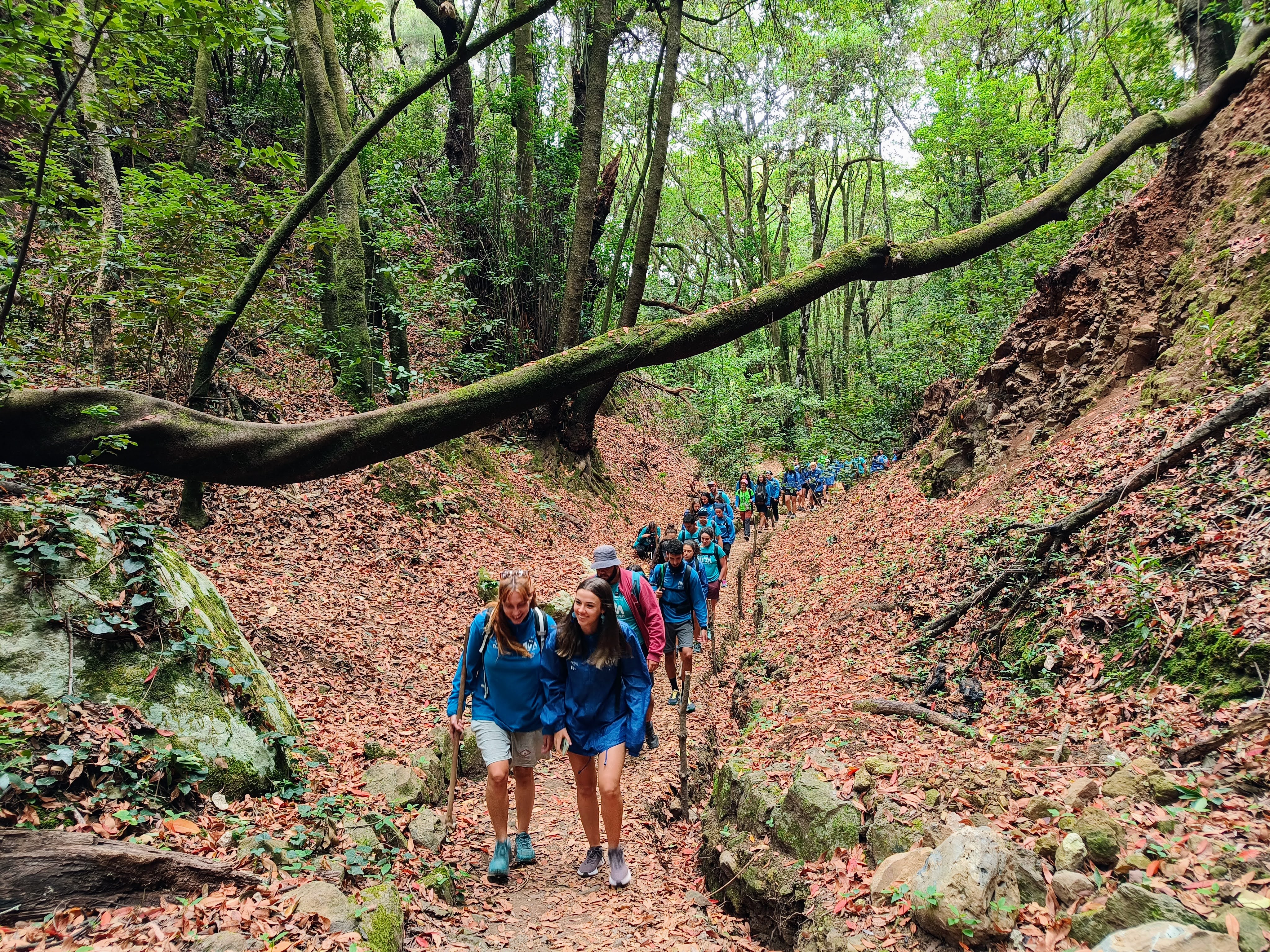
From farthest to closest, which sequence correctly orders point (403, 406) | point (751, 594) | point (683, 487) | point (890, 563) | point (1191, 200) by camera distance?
point (683, 487) < point (751, 594) < point (890, 563) < point (1191, 200) < point (403, 406)

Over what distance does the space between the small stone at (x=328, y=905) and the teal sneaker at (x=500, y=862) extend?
141cm

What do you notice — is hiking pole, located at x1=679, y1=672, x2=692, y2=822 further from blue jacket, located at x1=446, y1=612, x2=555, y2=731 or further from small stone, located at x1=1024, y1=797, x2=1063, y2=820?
small stone, located at x1=1024, y1=797, x2=1063, y2=820

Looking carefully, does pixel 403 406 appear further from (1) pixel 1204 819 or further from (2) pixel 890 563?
(2) pixel 890 563

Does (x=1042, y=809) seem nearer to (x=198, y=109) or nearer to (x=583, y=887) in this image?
(x=583, y=887)

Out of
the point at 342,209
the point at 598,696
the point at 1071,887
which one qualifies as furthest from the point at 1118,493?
the point at 342,209

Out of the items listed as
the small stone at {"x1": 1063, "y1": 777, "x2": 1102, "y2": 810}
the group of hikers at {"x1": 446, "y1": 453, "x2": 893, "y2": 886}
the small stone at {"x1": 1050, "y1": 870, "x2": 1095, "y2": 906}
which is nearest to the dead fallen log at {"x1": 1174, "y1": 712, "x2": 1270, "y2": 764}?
the small stone at {"x1": 1063, "y1": 777, "x2": 1102, "y2": 810}

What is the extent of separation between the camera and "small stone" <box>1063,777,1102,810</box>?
10.9ft

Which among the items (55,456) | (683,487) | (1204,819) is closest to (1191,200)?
(1204,819)

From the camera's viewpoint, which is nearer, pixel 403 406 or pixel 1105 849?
pixel 1105 849

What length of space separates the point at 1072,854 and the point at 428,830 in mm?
4018

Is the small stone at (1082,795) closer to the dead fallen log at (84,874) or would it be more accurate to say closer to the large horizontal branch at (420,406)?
the large horizontal branch at (420,406)

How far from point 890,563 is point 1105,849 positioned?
21.7 feet

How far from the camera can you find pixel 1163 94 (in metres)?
9.45

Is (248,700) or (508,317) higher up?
(508,317)
